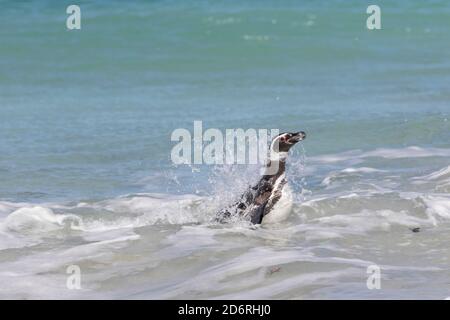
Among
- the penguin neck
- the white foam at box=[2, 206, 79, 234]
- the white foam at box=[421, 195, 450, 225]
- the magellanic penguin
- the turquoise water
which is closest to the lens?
the turquoise water

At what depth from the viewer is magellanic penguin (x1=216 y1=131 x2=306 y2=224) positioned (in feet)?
32.6

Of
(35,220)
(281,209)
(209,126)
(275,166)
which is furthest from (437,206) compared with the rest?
(209,126)

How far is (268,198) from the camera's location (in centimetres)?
1004

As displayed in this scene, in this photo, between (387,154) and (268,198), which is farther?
(387,154)

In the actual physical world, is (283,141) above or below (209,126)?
above

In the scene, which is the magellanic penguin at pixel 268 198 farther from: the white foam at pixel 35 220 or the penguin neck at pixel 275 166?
the white foam at pixel 35 220

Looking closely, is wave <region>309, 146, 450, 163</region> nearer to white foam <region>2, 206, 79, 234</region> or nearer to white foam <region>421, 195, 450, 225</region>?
white foam <region>421, 195, 450, 225</region>

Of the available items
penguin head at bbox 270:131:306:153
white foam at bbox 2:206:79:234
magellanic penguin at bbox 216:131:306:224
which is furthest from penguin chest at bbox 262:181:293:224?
white foam at bbox 2:206:79:234

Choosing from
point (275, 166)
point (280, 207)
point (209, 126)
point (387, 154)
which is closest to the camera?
point (280, 207)

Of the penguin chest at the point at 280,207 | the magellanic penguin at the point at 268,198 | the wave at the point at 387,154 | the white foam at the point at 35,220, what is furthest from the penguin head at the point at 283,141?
the wave at the point at 387,154

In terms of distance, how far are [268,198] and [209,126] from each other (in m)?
5.81

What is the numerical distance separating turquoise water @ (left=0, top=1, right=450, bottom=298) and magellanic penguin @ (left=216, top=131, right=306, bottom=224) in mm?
264

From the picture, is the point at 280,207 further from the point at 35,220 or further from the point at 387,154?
the point at 387,154

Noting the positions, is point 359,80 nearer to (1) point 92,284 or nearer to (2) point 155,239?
(2) point 155,239
